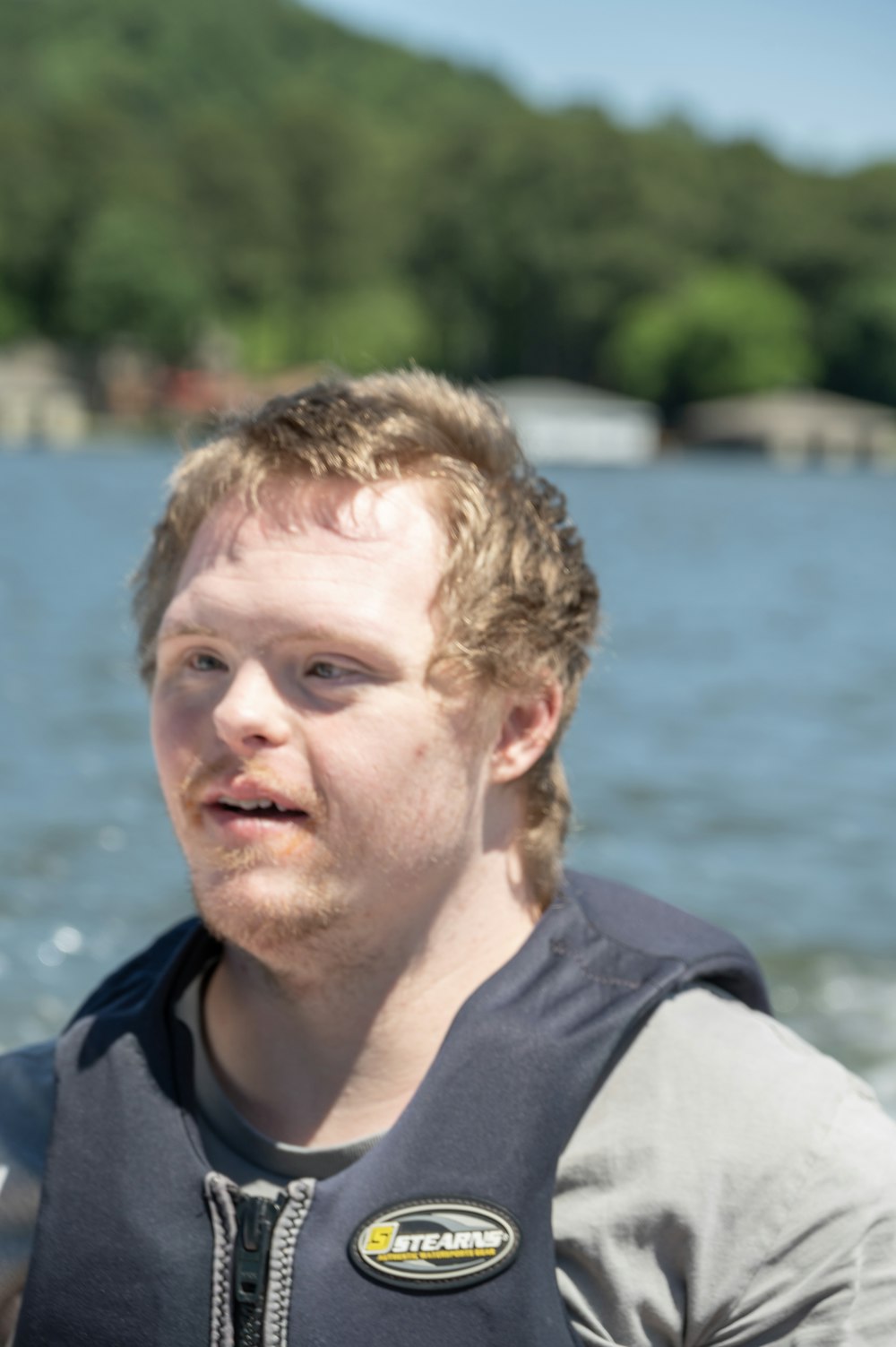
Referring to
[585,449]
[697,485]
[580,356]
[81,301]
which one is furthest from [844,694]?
[580,356]

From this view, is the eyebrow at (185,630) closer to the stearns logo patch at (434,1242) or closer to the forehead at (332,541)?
the forehead at (332,541)

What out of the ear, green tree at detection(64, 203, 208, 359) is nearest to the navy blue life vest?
the ear

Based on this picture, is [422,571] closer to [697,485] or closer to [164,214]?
[697,485]

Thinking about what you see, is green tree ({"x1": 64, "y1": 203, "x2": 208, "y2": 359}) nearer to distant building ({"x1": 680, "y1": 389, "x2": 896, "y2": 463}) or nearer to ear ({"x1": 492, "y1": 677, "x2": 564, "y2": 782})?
distant building ({"x1": 680, "y1": 389, "x2": 896, "y2": 463})

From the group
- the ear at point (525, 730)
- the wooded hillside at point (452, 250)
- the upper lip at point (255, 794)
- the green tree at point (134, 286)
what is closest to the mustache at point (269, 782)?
the upper lip at point (255, 794)

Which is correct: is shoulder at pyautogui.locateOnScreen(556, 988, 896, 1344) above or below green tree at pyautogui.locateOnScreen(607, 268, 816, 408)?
below

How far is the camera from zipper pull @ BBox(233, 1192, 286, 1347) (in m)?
1.91

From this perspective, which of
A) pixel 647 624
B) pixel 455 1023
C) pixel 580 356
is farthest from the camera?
pixel 580 356

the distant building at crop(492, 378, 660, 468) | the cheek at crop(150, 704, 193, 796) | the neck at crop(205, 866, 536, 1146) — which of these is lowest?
the neck at crop(205, 866, 536, 1146)

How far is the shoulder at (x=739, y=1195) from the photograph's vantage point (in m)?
1.84

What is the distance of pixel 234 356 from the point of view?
3418 inches

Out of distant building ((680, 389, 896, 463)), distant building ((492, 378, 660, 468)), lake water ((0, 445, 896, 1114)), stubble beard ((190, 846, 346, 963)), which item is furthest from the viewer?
distant building ((680, 389, 896, 463))

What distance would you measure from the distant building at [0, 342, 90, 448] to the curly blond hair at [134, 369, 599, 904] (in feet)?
237

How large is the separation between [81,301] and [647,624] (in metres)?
66.4
